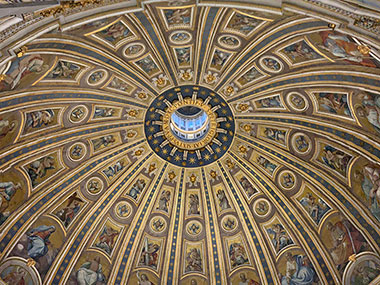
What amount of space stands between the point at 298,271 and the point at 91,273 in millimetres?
10994

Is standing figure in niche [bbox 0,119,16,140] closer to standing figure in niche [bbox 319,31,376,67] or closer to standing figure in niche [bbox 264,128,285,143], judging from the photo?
standing figure in niche [bbox 264,128,285,143]

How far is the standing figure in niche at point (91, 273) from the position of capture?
74.4 feet

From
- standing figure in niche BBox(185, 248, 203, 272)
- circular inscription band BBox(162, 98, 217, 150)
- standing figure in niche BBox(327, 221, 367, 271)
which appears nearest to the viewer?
standing figure in niche BBox(327, 221, 367, 271)

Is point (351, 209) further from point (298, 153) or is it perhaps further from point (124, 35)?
point (124, 35)

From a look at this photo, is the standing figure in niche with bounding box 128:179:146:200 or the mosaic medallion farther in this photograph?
the standing figure in niche with bounding box 128:179:146:200

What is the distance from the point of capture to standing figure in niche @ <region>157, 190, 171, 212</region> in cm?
2552

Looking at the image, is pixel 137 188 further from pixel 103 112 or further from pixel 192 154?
pixel 103 112

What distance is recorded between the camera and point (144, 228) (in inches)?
987

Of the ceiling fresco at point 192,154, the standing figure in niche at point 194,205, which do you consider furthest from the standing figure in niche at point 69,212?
the standing figure in niche at point 194,205

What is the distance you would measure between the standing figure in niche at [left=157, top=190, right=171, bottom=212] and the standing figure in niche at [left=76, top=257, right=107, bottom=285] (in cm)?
462

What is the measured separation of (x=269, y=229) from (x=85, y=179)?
34.9 ft

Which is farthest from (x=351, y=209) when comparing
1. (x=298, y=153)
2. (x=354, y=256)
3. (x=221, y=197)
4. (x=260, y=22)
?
(x=260, y=22)

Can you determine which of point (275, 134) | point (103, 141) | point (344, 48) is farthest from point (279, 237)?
point (344, 48)

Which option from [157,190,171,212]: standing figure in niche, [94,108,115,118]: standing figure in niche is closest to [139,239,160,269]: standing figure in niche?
[157,190,171,212]: standing figure in niche
